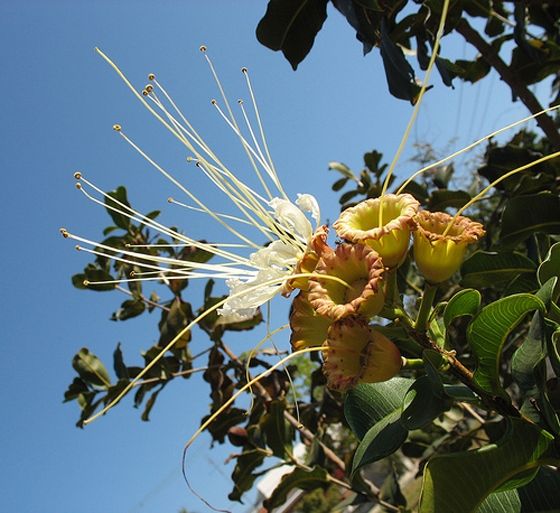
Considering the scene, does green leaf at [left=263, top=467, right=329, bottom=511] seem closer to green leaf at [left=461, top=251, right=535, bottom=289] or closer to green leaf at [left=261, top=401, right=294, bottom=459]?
green leaf at [left=261, top=401, right=294, bottom=459]

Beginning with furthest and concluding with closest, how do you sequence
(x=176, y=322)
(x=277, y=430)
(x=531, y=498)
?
(x=176, y=322)
(x=277, y=430)
(x=531, y=498)

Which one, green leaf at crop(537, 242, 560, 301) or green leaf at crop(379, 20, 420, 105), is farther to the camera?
green leaf at crop(379, 20, 420, 105)

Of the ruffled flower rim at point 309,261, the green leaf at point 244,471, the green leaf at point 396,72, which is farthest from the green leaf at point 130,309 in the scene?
the ruffled flower rim at point 309,261

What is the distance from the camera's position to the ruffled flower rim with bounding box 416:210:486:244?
1.02 meters

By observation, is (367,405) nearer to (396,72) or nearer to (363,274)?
(363,274)

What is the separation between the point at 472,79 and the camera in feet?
9.29

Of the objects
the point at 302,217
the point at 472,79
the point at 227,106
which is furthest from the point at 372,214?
the point at 472,79

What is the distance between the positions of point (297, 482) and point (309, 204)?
120cm

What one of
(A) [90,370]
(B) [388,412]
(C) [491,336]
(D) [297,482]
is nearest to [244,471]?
(D) [297,482]

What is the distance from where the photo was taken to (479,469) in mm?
951

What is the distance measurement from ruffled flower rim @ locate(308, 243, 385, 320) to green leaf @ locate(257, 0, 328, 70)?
1.07 m

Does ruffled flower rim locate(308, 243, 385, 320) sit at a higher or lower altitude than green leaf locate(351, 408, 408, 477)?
higher

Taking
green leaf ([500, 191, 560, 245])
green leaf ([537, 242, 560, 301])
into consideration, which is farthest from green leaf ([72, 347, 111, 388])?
green leaf ([537, 242, 560, 301])

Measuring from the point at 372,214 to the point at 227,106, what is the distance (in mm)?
553
